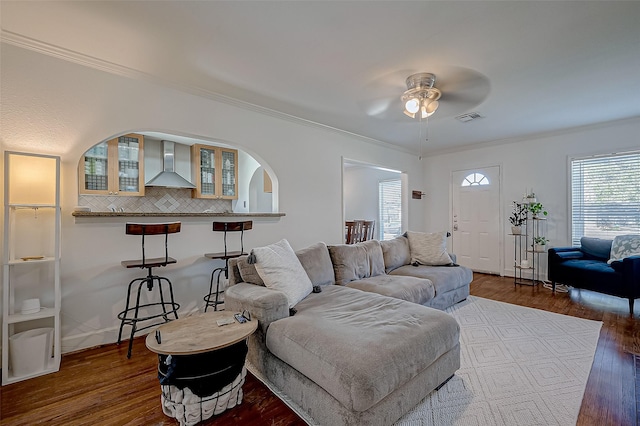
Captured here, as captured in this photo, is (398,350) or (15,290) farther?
(15,290)

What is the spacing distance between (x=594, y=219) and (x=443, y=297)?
312cm

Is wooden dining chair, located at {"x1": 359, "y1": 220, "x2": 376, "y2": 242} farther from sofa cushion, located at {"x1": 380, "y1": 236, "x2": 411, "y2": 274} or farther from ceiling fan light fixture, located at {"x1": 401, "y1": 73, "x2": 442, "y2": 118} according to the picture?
ceiling fan light fixture, located at {"x1": 401, "y1": 73, "x2": 442, "y2": 118}

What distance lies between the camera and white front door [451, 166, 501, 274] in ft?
18.0

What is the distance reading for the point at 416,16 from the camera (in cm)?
196

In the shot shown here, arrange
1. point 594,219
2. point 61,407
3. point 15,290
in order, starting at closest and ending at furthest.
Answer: point 61,407, point 15,290, point 594,219

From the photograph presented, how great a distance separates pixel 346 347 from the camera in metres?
1.55

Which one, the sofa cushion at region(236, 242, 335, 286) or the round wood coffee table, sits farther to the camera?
the sofa cushion at region(236, 242, 335, 286)

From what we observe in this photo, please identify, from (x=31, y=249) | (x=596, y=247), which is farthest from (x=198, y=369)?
(x=596, y=247)

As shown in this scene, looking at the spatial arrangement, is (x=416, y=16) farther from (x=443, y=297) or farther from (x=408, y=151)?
(x=408, y=151)

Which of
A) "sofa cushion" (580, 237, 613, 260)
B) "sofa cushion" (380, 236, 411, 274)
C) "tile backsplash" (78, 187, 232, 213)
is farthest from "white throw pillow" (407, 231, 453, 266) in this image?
"tile backsplash" (78, 187, 232, 213)

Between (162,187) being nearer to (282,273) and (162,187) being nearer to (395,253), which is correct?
(282,273)

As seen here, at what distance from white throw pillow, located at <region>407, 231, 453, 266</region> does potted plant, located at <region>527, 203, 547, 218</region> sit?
6.30 ft

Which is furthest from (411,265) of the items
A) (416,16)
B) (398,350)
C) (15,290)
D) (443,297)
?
(15,290)

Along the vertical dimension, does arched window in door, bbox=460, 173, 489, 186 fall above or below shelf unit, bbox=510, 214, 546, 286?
above
